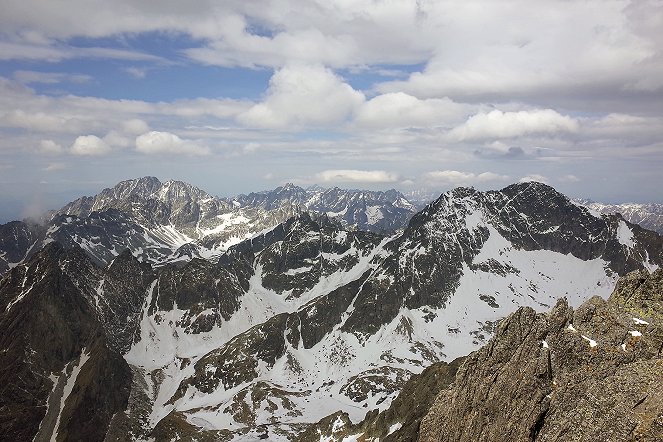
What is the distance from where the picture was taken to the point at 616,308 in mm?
52688

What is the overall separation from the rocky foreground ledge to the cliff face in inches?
3.8

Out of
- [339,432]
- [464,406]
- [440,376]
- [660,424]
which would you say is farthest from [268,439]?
[660,424]

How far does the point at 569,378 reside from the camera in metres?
47.6

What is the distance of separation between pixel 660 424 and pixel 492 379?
908 inches

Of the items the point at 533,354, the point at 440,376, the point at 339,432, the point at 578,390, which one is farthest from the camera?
the point at 339,432

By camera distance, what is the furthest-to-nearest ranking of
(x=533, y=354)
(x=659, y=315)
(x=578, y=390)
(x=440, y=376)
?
(x=440, y=376) < (x=533, y=354) < (x=659, y=315) < (x=578, y=390)

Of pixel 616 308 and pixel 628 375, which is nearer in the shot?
pixel 628 375

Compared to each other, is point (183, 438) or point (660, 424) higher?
point (660, 424)

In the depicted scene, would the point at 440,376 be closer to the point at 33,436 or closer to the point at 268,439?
the point at 268,439

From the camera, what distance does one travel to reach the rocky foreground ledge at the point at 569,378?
1510 inches

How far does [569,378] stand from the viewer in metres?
47.6

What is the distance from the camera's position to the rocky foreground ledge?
38344 millimetres

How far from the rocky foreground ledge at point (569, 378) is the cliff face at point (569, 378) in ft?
0.32

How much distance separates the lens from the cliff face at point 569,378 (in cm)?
3838
